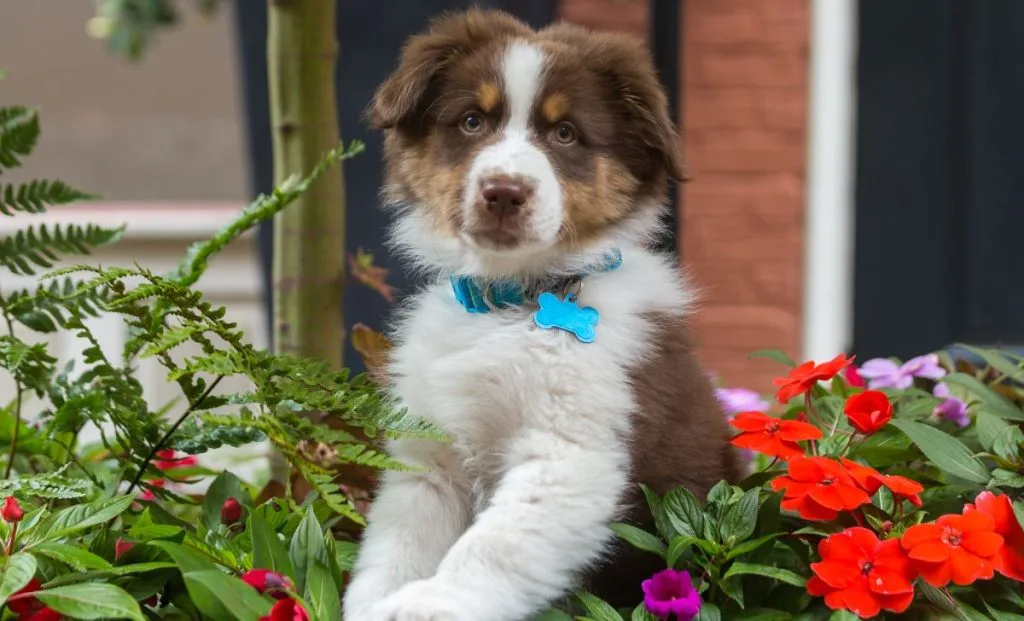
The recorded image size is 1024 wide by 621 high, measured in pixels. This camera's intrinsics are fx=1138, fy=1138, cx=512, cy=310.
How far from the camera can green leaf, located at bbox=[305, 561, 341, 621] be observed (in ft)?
5.34

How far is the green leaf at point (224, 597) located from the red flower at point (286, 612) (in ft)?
0.07

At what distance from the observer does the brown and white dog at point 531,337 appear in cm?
174

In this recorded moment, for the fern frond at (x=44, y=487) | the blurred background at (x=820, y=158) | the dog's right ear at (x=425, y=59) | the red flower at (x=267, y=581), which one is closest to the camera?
the red flower at (x=267, y=581)

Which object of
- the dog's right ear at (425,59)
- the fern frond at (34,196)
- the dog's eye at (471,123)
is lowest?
the fern frond at (34,196)

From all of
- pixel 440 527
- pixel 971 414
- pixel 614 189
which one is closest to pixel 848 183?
pixel 971 414

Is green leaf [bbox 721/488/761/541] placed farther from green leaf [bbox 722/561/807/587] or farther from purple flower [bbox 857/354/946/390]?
purple flower [bbox 857/354/946/390]

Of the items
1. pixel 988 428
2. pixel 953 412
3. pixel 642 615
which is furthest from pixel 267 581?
pixel 953 412

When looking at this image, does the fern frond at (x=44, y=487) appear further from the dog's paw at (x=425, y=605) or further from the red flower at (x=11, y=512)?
the dog's paw at (x=425, y=605)

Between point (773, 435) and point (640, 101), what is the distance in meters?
0.63

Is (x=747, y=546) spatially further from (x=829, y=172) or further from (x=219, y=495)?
(x=829, y=172)

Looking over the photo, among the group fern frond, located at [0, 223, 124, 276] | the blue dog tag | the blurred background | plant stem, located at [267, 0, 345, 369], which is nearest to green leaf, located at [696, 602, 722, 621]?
the blue dog tag

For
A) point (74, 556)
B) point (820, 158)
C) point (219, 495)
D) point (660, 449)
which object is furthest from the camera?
point (820, 158)

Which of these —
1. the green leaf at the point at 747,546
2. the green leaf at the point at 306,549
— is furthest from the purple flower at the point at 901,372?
the green leaf at the point at 306,549

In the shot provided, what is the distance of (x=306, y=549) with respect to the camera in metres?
1.72
